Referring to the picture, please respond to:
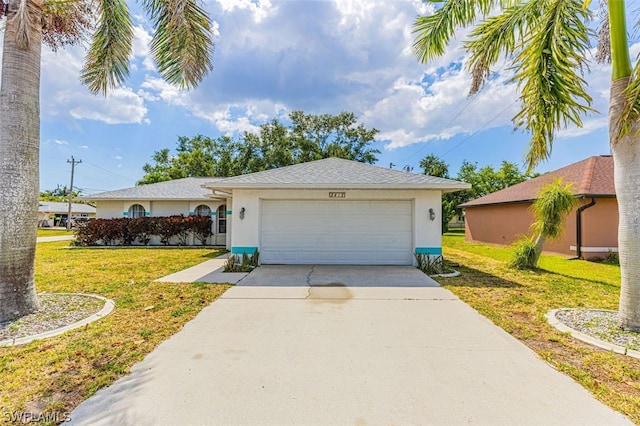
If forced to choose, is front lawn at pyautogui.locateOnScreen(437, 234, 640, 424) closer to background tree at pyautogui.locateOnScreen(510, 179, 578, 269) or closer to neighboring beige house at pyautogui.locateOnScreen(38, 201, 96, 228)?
background tree at pyautogui.locateOnScreen(510, 179, 578, 269)

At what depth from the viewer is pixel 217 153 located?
31.9 meters

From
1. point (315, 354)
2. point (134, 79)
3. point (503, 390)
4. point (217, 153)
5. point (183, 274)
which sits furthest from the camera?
point (217, 153)

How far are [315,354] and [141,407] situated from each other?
1.80 m

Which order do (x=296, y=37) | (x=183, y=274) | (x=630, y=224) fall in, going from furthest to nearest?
(x=296, y=37) < (x=183, y=274) < (x=630, y=224)

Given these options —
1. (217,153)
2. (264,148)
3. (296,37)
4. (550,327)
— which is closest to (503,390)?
(550,327)

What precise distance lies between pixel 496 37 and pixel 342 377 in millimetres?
6318

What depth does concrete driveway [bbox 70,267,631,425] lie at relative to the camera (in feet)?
8.24

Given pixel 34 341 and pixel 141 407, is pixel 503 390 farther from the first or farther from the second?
pixel 34 341

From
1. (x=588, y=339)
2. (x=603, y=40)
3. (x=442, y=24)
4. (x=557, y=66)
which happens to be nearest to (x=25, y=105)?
(x=442, y=24)

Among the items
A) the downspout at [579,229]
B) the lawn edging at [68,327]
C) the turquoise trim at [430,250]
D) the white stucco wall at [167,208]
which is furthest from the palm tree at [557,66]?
the white stucco wall at [167,208]

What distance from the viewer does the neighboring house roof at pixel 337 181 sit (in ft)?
29.5

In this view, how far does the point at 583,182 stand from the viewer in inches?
500

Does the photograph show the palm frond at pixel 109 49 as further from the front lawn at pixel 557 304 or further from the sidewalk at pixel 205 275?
the front lawn at pixel 557 304

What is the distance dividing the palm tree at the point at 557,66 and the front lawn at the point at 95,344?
6.57 meters
